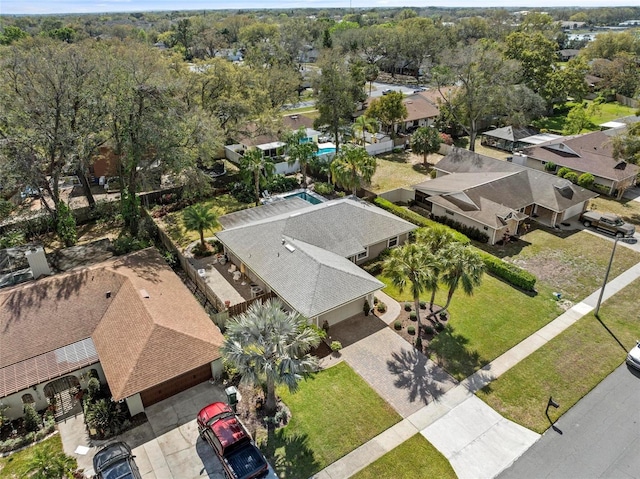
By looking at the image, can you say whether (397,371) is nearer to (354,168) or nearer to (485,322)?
(485,322)

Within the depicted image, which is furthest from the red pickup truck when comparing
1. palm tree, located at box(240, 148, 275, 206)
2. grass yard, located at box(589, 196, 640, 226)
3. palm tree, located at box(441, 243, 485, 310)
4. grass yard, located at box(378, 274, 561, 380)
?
grass yard, located at box(589, 196, 640, 226)

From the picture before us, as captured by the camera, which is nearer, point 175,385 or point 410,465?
point 410,465

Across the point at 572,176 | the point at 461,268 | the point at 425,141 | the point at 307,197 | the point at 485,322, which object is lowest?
the point at 485,322

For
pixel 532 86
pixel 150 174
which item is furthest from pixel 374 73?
pixel 150 174

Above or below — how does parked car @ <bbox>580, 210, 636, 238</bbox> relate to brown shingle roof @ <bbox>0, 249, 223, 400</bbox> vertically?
below

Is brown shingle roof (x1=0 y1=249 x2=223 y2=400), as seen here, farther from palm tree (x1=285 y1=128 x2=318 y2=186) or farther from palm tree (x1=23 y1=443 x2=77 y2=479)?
palm tree (x1=285 y1=128 x2=318 y2=186)

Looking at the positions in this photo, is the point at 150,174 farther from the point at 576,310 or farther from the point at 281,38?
the point at 281,38

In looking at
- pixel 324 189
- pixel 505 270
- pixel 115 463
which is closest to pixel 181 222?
pixel 324 189

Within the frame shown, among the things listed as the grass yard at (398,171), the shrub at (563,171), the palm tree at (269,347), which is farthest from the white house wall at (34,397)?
the shrub at (563,171)
